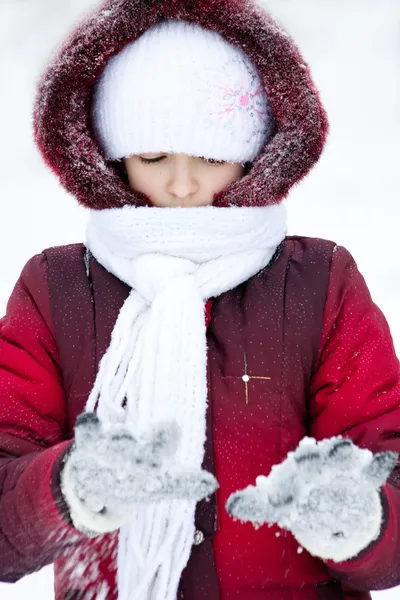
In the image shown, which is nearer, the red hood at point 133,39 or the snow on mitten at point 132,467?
the snow on mitten at point 132,467

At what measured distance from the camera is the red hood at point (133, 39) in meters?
1.23

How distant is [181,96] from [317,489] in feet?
1.91

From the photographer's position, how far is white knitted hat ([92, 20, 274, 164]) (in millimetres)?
1201

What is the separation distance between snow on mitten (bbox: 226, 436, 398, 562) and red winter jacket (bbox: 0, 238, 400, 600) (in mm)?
176

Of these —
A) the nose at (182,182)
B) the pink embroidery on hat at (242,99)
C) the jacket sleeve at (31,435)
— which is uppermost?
the pink embroidery on hat at (242,99)

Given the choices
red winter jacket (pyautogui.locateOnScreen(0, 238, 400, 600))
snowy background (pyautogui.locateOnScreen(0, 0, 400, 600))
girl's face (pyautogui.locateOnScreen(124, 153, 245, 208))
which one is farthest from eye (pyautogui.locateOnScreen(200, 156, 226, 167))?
snowy background (pyautogui.locateOnScreen(0, 0, 400, 600))

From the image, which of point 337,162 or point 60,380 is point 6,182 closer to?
point 337,162

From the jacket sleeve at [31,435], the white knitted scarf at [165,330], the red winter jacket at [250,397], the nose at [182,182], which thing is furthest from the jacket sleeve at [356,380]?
the jacket sleeve at [31,435]

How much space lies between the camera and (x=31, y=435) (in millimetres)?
1159

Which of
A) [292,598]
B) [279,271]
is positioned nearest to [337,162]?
[279,271]

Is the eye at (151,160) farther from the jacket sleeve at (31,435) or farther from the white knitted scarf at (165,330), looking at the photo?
the jacket sleeve at (31,435)

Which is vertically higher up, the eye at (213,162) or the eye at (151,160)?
the eye at (151,160)

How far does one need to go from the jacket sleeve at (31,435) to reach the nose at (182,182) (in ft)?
0.74

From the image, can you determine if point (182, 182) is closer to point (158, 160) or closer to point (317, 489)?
point (158, 160)
